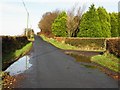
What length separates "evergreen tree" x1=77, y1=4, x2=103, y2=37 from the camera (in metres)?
49.8

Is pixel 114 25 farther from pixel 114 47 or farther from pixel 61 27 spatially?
pixel 114 47

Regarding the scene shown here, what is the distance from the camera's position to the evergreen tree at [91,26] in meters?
49.8

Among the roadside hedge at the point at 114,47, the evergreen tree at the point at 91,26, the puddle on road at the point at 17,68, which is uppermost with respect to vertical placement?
the evergreen tree at the point at 91,26

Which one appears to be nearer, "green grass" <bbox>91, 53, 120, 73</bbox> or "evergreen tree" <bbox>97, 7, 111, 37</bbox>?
"green grass" <bbox>91, 53, 120, 73</bbox>

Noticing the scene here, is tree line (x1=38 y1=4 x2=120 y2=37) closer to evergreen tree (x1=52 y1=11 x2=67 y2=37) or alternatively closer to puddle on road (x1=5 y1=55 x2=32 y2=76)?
evergreen tree (x1=52 y1=11 x2=67 y2=37)

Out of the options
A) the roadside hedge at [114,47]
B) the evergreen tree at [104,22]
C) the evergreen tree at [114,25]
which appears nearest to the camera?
the roadside hedge at [114,47]

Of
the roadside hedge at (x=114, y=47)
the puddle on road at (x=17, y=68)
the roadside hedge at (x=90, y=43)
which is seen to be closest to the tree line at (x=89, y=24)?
the roadside hedge at (x=90, y=43)

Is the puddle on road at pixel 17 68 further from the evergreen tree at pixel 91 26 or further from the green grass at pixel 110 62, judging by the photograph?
the evergreen tree at pixel 91 26

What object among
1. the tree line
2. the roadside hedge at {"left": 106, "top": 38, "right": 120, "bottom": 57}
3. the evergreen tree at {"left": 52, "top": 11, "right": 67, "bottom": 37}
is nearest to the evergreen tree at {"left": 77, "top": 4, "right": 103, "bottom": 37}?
the tree line

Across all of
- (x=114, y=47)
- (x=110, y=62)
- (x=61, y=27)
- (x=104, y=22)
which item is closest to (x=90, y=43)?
(x=104, y=22)

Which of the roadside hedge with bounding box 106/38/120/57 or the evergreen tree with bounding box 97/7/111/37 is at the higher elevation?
the evergreen tree with bounding box 97/7/111/37

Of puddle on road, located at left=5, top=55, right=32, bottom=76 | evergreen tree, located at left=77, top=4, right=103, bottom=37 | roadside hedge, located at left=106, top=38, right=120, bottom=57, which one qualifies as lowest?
puddle on road, located at left=5, top=55, right=32, bottom=76

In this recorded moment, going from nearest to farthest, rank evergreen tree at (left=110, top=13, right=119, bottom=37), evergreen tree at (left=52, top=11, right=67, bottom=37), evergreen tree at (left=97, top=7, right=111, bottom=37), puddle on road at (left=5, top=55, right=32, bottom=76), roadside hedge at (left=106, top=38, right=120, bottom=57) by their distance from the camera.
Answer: puddle on road at (left=5, top=55, right=32, bottom=76) < roadside hedge at (left=106, top=38, right=120, bottom=57) < evergreen tree at (left=97, top=7, right=111, bottom=37) < evergreen tree at (left=110, top=13, right=119, bottom=37) < evergreen tree at (left=52, top=11, right=67, bottom=37)

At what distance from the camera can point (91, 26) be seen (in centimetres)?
5006
